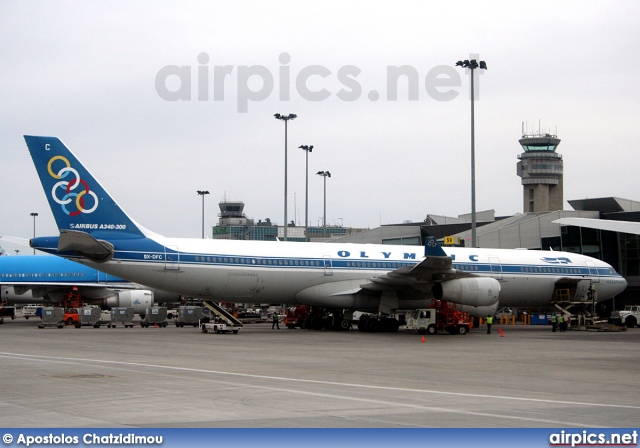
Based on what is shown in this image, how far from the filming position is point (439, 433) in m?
9.32

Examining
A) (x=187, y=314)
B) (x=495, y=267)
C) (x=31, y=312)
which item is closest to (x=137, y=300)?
(x=187, y=314)

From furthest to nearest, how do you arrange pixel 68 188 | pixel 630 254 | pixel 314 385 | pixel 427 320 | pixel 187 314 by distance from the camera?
pixel 630 254 < pixel 187 314 < pixel 427 320 < pixel 68 188 < pixel 314 385

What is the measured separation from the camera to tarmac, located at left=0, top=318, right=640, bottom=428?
10.4 metres

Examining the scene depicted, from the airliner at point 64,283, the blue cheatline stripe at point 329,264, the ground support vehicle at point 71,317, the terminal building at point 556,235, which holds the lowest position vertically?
the ground support vehicle at point 71,317

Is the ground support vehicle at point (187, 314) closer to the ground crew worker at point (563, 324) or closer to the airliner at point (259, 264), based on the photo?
the airliner at point (259, 264)

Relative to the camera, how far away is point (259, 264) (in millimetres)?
32375

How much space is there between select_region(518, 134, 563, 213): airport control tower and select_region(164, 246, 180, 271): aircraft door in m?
85.3

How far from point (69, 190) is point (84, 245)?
2.40 m

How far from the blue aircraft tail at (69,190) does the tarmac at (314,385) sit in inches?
228

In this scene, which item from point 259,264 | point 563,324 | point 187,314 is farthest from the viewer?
point 187,314

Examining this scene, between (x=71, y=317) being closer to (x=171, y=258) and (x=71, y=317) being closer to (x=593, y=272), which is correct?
(x=171, y=258)

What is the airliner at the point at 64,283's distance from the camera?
46188mm

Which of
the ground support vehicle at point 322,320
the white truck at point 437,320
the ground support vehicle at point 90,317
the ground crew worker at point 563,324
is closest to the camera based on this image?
the white truck at point 437,320

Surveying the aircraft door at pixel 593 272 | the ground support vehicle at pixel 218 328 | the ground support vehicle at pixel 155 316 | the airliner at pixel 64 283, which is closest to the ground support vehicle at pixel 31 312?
the airliner at pixel 64 283
